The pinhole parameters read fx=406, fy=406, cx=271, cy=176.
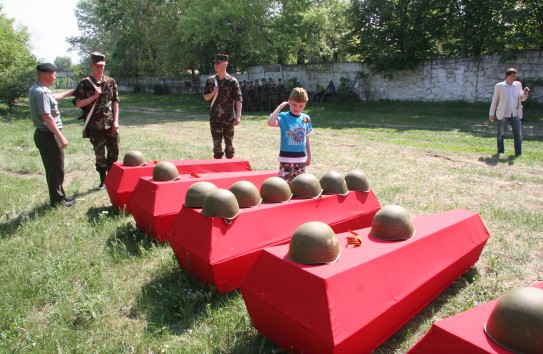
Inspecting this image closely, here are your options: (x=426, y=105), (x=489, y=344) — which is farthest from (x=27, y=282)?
(x=426, y=105)

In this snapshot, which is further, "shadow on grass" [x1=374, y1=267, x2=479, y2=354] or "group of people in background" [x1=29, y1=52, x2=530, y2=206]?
"group of people in background" [x1=29, y1=52, x2=530, y2=206]

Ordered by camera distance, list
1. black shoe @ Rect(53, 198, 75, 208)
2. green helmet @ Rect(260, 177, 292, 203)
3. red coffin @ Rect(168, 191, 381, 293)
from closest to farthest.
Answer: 1. red coffin @ Rect(168, 191, 381, 293)
2. green helmet @ Rect(260, 177, 292, 203)
3. black shoe @ Rect(53, 198, 75, 208)

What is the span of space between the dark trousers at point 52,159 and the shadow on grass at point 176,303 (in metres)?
2.88

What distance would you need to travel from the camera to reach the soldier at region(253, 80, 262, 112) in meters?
22.5

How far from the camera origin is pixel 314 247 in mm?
2387

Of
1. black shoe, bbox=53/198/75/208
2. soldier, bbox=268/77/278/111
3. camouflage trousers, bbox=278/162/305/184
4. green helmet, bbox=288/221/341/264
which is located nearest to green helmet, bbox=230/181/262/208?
green helmet, bbox=288/221/341/264

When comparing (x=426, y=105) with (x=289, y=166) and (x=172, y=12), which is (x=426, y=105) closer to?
(x=289, y=166)

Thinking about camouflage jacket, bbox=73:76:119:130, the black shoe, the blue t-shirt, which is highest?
camouflage jacket, bbox=73:76:119:130

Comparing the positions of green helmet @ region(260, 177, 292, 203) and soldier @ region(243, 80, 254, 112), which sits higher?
soldier @ region(243, 80, 254, 112)

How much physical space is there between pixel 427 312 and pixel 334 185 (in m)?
1.42

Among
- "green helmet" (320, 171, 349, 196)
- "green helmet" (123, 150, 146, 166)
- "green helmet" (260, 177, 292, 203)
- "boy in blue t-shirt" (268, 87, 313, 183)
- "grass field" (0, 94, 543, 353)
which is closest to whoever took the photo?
"grass field" (0, 94, 543, 353)

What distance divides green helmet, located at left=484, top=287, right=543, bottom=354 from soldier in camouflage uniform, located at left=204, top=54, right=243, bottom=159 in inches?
204

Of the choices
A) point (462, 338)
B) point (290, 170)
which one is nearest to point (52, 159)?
point (290, 170)

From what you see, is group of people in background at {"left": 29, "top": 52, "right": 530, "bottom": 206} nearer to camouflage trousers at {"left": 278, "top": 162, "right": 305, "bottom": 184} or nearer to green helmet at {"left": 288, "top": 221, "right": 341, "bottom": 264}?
camouflage trousers at {"left": 278, "top": 162, "right": 305, "bottom": 184}
